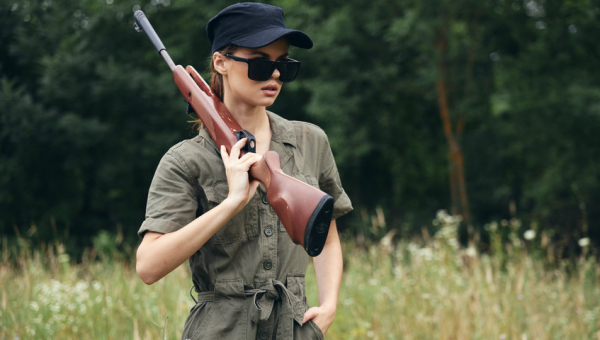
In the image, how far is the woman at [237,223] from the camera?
1733 millimetres

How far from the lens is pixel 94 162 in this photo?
1468 cm

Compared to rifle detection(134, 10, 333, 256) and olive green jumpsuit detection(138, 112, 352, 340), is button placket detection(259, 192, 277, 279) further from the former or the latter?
rifle detection(134, 10, 333, 256)

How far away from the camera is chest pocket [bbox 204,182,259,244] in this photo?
5.85 ft

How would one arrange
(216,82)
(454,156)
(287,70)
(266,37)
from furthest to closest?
(454,156), (216,82), (287,70), (266,37)

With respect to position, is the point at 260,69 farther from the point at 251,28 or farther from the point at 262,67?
the point at 251,28

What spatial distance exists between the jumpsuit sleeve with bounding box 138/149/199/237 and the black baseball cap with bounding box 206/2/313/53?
406 millimetres

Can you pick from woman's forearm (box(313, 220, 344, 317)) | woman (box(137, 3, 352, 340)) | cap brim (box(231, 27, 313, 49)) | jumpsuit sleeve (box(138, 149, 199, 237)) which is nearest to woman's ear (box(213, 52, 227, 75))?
woman (box(137, 3, 352, 340))

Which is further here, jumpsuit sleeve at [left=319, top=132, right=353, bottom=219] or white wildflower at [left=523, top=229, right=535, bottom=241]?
white wildflower at [left=523, top=229, right=535, bottom=241]

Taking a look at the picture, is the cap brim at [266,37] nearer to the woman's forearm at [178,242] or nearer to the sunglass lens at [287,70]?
the sunglass lens at [287,70]

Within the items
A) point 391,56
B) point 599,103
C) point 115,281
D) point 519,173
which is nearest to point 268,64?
point 115,281

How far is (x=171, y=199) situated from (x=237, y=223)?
21 centimetres

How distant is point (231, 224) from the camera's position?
179 cm

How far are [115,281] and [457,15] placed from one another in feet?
35.6

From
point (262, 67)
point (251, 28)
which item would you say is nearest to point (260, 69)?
point (262, 67)
